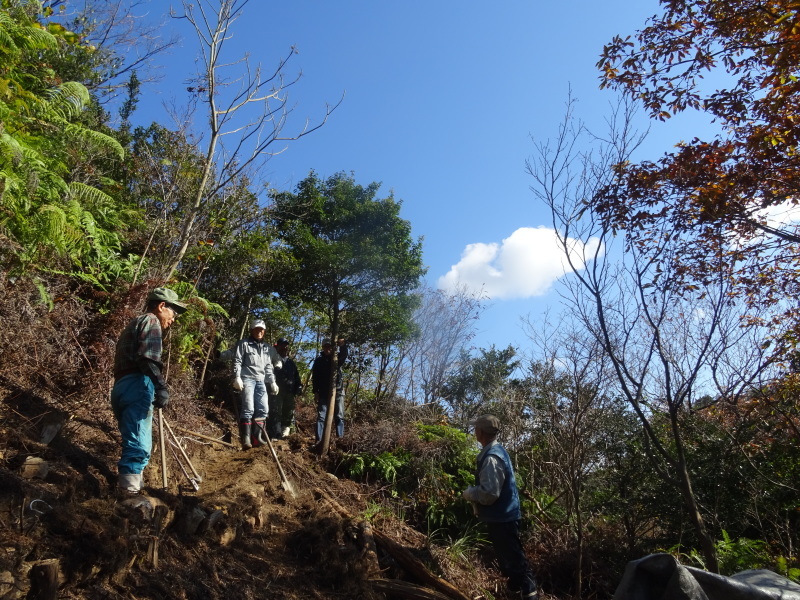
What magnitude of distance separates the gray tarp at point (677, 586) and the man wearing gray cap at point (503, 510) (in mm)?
2505

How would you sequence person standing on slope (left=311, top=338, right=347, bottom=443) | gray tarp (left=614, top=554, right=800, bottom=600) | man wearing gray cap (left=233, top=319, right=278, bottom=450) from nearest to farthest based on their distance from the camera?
gray tarp (left=614, top=554, right=800, bottom=600)
man wearing gray cap (left=233, top=319, right=278, bottom=450)
person standing on slope (left=311, top=338, right=347, bottom=443)

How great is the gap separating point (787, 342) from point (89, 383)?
8.87m

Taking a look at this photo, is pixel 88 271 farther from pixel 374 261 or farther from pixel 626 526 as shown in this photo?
pixel 626 526

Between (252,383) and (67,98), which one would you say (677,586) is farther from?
(67,98)

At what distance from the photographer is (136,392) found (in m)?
5.01

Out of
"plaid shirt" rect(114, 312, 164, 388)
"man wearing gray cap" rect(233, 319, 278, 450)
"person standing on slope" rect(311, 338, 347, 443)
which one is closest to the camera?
"plaid shirt" rect(114, 312, 164, 388)

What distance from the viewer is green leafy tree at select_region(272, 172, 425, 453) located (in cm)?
1012

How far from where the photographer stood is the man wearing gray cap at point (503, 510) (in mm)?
5440

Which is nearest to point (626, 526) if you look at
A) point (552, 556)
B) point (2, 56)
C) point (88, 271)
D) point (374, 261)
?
point (552, 556)

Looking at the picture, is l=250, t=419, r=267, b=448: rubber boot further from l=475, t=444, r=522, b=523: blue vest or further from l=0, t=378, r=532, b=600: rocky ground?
l=475, t=444, r=522, b=523: blue vest

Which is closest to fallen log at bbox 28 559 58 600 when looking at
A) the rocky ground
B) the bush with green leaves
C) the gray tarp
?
the rocky ground

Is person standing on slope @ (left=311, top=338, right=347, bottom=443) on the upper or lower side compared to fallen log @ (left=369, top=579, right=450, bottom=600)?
upper

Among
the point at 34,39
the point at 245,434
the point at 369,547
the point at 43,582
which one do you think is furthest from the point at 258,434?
the point at 34,39

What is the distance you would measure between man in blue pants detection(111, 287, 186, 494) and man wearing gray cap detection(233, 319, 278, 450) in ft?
10.4
